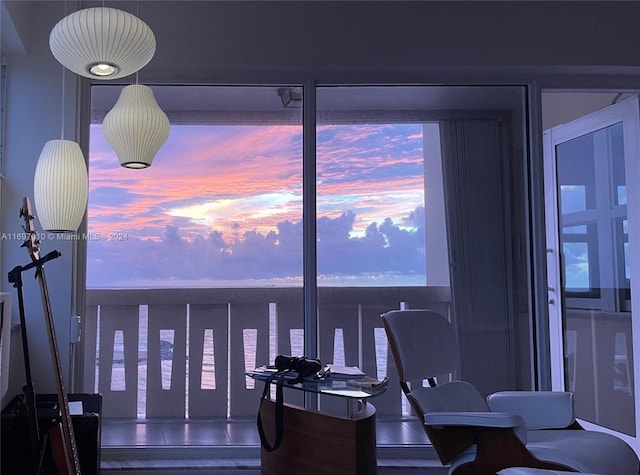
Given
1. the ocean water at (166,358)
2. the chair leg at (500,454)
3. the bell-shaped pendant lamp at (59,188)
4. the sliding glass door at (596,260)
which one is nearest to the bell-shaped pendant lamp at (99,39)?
the bell-shaped pendant lamp at (59,188)

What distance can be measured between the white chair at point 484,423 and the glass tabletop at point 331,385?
23 centimetres

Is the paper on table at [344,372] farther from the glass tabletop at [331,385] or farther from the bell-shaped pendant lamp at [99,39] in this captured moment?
the bell-shaped pendant lamp at [99,39]

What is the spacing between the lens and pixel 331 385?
2.08 metres

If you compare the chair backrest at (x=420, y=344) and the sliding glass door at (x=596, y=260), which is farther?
the sliding glass door at (x=596, y=260)

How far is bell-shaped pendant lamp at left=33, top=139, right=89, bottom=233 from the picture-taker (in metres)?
2.12

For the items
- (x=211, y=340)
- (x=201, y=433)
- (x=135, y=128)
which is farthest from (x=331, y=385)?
(x=211, y=340)

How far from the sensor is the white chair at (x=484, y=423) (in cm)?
192

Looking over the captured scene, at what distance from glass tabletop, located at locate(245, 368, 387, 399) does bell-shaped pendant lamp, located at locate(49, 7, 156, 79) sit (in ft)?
4.10

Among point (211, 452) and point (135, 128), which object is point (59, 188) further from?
point (211, 452)

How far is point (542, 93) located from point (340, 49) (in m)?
1.24

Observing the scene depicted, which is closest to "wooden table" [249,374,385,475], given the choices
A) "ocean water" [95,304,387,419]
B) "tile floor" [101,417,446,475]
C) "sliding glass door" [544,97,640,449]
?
"tile floor" [101,417,446,475]

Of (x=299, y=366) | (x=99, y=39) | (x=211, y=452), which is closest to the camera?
(x=99, y=39)

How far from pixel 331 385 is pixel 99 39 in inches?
55.4

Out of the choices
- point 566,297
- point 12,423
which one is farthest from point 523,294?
point 12,423
